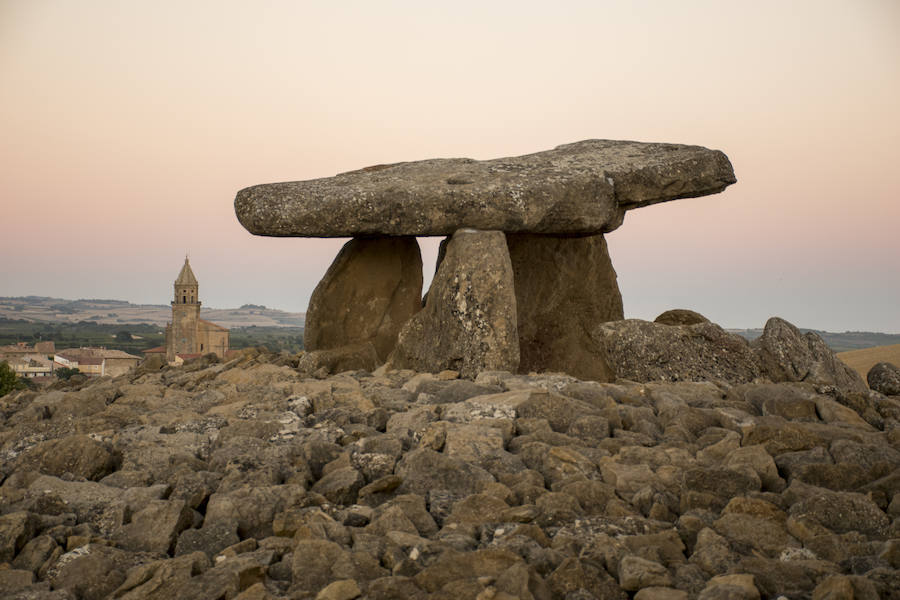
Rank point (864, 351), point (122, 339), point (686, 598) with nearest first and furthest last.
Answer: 1. point (686, 598)
2. point (864, 351)
3. point (122, 339)

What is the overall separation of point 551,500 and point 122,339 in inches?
3979

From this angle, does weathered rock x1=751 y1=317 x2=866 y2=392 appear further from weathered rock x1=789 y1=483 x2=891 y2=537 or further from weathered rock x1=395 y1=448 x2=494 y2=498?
weathered rock x1=395 y1=448 x2=494 y2=498

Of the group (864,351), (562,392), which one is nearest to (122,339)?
(864,351)

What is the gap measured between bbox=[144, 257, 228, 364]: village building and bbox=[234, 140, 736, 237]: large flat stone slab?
65602 mm

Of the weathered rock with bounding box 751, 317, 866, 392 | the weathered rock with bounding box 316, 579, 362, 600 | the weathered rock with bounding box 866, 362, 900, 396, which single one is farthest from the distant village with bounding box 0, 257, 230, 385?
the weathered rock with bounding box 316, 579, 362, 600

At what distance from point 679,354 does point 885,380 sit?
7.88 feet

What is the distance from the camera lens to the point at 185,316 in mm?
75062

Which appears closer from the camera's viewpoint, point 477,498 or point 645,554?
point 645,554

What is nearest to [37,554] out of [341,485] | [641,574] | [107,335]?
[341,485]

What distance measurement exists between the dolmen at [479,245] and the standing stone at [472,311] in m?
0.02

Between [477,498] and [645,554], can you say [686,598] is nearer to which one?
[645,554]

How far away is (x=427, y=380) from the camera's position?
29.0 feet

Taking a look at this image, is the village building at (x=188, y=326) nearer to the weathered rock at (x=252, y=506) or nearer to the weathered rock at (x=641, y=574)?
the weathered rock at (x=252, y=506)

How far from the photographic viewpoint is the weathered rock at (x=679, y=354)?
10.1 m
